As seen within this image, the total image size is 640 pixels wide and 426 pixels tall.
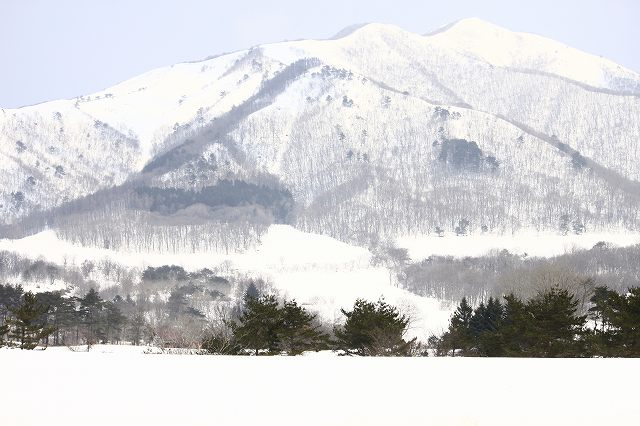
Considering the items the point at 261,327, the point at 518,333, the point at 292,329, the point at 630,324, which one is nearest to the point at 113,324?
the point at 292,329

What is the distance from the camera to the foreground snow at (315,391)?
9.42 meters

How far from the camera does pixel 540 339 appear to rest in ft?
147

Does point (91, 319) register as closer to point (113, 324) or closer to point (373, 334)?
point (113, 324)

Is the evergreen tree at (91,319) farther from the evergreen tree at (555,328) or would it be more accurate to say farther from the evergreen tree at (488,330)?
the evergreen tree at (555,328)

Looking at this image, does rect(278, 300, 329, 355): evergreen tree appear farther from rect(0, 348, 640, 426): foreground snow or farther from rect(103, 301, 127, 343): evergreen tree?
rect(103, 301, 127, 343): evergreen tree

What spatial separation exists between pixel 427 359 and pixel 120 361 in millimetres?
4976

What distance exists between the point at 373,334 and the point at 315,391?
38.8 m

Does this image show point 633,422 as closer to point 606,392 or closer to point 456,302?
Result: point 606,392

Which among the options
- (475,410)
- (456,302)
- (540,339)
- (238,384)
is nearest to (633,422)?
(475,410)

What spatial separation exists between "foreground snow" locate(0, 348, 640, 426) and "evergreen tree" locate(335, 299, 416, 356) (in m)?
35.5

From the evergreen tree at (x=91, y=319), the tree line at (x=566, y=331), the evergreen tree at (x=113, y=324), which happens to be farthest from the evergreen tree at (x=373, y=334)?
the evergreen tree at (x=113, y=324)

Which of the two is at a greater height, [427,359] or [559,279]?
[559,279]

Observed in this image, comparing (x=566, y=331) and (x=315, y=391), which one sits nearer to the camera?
(x=315, y=391)

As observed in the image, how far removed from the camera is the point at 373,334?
48281mm
